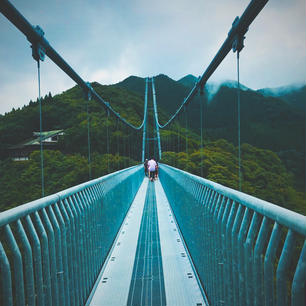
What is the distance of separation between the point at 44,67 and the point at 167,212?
335 centimetres

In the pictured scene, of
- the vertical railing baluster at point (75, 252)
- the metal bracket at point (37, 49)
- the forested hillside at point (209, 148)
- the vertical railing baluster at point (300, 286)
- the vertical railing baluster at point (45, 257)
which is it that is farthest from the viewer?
the forested hillside at point (209, 148)

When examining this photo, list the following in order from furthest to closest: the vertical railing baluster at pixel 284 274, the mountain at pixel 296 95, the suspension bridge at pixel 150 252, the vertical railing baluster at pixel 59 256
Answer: the mountain at pixel 296 95 → the vertical railing baluster at pixel 59 256 → the suspension bridge at pixel 150 252 → the vertical railing baluster at pixel 284 274

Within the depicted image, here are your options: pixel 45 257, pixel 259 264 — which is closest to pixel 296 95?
pixel 259 264

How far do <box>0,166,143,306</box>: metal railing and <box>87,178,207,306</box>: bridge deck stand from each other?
0.49 feet

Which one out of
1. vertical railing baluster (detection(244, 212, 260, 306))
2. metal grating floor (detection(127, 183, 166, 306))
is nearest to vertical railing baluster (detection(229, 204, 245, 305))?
vertical railing baluster (detection(244, 212, 260, 306))

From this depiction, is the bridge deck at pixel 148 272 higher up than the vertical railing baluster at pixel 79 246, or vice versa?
the vertical railing baluster at pixel 79 246

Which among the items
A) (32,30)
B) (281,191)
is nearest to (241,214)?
(32,30)

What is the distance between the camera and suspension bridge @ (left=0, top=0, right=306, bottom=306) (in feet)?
2.96

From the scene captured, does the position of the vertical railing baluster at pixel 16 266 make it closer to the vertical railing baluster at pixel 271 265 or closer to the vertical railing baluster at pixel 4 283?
the vertical railing baluster at pixel 4 283

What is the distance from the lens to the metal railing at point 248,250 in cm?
79

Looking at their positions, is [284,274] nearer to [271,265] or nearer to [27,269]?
[271,265]

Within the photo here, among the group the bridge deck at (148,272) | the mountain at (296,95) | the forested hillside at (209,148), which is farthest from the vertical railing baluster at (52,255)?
the forested hillside at (209,148)

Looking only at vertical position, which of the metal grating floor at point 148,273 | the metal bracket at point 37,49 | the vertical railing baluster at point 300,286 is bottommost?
the metal grating floor at point 148,273

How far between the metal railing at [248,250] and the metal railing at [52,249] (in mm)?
819
